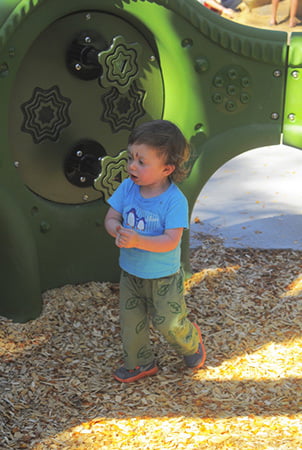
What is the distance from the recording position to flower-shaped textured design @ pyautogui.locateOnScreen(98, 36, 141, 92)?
3.11 metres

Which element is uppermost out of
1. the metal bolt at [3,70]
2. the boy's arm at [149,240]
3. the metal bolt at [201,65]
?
the metal bolt at [3,70]

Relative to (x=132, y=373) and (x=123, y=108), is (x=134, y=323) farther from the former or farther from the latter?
(x=123, y=108)

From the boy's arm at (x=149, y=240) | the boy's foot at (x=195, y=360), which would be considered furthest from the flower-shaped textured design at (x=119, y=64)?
the boy's foot at (x=195, y=360)

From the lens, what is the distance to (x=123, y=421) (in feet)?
8.52

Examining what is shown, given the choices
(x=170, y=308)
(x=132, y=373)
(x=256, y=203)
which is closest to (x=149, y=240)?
(x=170, y=308)

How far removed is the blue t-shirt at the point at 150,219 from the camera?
2625 mm

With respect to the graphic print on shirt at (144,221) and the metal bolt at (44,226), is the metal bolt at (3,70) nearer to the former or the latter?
the metal bolt at (44,226)

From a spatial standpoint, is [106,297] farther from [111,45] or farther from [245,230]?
[245,230]

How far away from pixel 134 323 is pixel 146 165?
68cm

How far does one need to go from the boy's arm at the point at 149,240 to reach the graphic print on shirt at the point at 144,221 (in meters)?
0.05

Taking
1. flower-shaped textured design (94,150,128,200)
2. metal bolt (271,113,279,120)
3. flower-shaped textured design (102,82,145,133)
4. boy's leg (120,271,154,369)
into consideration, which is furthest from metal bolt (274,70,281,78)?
boy's leg (120,271,154,369)

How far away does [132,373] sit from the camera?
2.94m

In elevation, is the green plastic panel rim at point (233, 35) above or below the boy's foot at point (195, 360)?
above

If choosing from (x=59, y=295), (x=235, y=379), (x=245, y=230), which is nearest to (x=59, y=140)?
(x=59, y=295)
